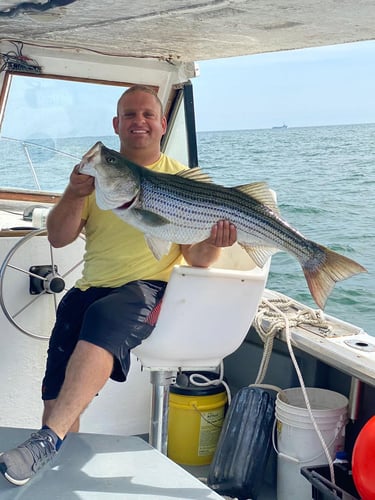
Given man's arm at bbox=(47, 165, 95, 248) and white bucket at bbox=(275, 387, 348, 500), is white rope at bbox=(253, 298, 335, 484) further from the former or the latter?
man's arm at bbox=(47, 165, 95, 248)

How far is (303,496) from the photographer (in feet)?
11.4

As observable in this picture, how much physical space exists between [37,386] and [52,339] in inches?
32.3

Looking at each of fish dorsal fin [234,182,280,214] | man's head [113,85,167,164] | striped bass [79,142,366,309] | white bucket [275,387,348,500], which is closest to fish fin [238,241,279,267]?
striped bass [79,142,366,309]

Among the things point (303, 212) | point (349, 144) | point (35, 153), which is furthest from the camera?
point (349, 144)

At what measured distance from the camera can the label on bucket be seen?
4.05 m

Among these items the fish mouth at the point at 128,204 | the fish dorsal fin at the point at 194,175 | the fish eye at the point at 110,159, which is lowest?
the fish mouth at the point at 128,204

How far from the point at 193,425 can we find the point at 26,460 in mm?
1654

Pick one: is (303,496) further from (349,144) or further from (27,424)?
(349,144)

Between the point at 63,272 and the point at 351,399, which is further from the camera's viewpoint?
the point at 63,272

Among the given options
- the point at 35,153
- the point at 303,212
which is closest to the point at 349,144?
the point at 303,212

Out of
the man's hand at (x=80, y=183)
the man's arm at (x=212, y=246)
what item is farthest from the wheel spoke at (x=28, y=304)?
the man's hand at (x=80, y=183)

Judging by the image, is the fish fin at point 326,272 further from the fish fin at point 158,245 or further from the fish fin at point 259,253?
the fish fin at point 158,245

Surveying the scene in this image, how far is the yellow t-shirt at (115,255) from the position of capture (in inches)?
126

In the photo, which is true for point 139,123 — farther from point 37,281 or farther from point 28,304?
point 28,304
